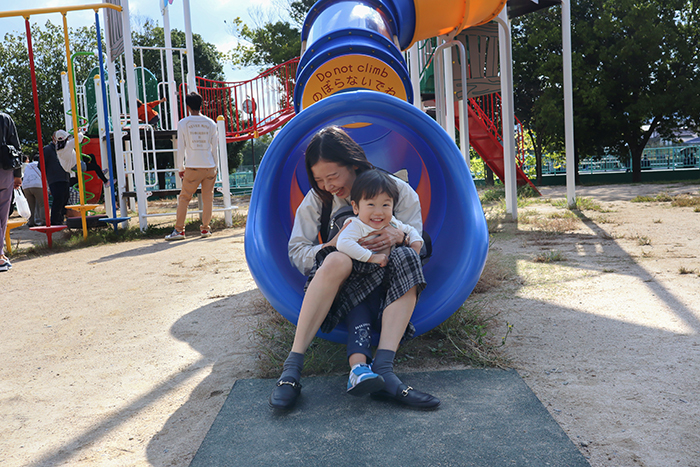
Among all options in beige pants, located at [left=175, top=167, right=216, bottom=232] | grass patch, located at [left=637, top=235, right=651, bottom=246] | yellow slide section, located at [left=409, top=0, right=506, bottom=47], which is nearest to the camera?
yellow slide section, located at [left=409, top=0, right=506, bottom=47]

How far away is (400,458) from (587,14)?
1947cm

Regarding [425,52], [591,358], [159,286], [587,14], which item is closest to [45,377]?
[159,286]

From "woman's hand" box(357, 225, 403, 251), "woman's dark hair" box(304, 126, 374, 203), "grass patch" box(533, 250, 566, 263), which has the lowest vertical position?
"grass patch" box(533, 250, 566, 263)

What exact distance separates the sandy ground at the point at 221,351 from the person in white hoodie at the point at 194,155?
6.42 feet

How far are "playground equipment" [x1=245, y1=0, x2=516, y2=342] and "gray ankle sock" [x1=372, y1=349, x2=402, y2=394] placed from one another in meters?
0.31

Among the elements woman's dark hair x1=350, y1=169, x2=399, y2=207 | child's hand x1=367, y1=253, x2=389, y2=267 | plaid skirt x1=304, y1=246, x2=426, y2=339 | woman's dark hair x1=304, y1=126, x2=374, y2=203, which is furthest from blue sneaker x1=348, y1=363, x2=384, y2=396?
woman's dark hair x1=304, y1=126, x2=374, y2=203

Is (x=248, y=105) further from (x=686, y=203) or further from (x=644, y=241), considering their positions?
(x=644, y=241)

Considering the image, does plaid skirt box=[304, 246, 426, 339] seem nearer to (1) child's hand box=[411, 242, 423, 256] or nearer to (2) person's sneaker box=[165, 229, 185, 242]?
(1) child's hand box=[411, 242, 423, 256]

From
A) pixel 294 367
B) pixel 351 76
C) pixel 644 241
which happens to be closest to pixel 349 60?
pixel 351 76

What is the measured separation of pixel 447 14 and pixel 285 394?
152 inches

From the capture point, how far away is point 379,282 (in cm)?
230

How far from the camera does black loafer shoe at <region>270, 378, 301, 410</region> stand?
2010 millimetres

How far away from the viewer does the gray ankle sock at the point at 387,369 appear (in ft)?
Answer: 6.68

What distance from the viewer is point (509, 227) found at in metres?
6.28
